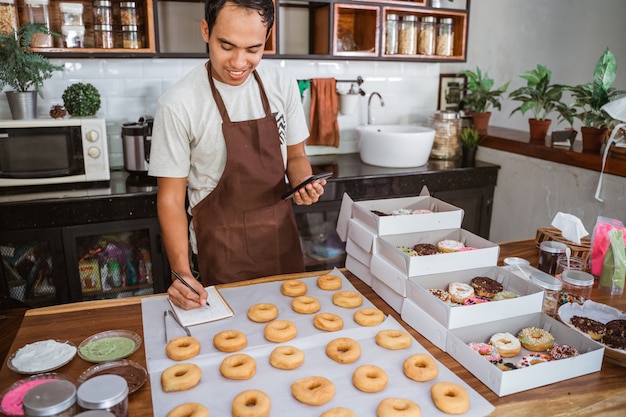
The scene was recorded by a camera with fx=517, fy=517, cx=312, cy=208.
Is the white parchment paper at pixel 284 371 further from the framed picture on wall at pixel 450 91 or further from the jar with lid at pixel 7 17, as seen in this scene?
the framed picture on wall at pixel 450 91

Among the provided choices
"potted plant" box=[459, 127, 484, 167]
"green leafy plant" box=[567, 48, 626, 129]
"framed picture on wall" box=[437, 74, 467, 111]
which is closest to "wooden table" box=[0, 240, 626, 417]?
"green leafy plant" box=[567, 48, 626, 129]

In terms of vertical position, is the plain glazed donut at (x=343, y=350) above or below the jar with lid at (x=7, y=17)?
below

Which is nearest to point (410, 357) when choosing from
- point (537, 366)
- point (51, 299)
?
point (537, 366)

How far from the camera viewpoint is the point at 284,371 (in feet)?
4.30

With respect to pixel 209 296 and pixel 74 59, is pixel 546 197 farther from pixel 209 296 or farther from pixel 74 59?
pixel 74 59

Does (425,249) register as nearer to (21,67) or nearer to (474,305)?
(474,305)

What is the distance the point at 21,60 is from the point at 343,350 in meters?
2.33

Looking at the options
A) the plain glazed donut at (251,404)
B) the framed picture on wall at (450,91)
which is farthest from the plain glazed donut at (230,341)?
the framed picture on wall at (450,91)

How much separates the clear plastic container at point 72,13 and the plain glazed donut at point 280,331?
7.72 feet

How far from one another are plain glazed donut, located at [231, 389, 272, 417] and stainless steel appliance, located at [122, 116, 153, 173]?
2.07 meters

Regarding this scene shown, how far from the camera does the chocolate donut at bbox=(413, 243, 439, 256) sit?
67.6 inches

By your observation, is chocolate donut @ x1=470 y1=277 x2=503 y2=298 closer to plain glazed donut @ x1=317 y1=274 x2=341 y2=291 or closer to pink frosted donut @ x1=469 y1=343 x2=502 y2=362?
pink frosted donut @ x1=469 y1=343 x2=502 y2=362

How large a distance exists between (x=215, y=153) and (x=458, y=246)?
0.94 metres

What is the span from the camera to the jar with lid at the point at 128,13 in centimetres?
302
